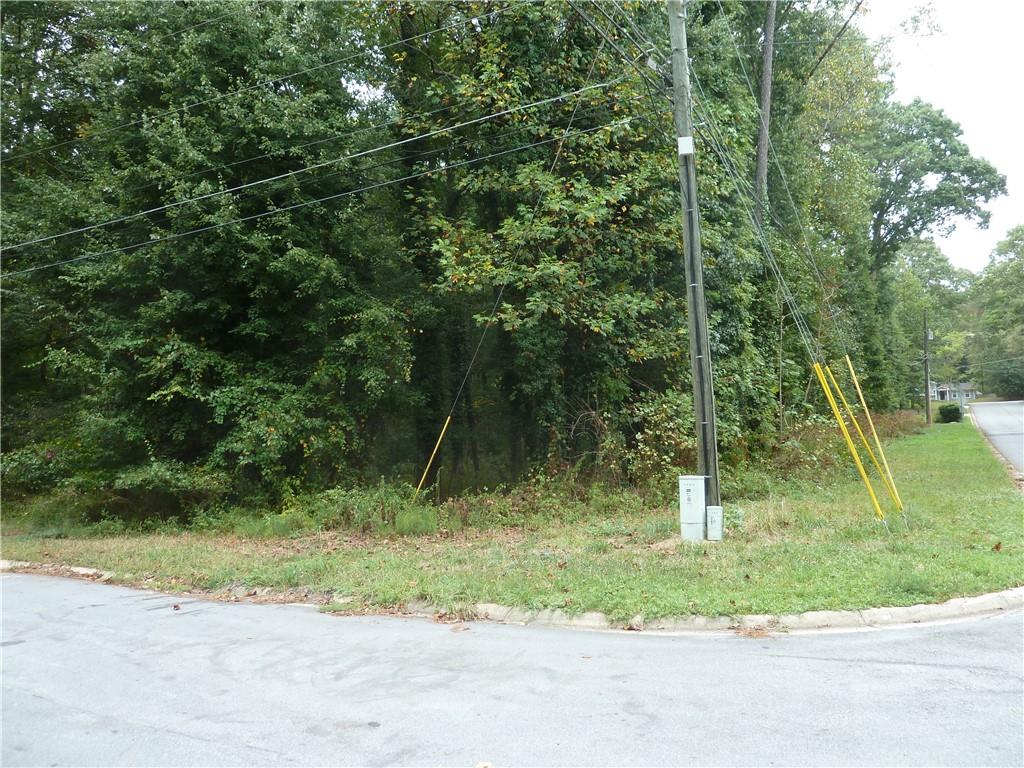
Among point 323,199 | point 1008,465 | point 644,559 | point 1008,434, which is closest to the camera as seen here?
point 644,559

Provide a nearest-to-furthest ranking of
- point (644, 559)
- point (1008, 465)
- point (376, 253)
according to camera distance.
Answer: point (644, 559)
point (376, 253)
point (1008, 465)

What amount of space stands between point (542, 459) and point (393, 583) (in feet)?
25.0

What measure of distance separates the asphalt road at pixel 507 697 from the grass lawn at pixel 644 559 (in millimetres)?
770

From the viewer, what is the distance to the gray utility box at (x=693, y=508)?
33.6ft

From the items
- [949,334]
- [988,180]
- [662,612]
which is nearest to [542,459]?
[662,612]

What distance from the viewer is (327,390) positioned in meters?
16.0

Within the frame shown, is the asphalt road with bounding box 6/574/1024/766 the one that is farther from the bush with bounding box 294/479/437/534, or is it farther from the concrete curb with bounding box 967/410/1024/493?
the concrete curb with bounding box 967/410/1024/493

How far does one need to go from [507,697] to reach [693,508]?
232 inches

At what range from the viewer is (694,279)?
1059 centimetres

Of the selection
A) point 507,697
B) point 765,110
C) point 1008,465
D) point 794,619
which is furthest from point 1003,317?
point 507,697

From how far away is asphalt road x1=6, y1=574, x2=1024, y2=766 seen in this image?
13.7ft

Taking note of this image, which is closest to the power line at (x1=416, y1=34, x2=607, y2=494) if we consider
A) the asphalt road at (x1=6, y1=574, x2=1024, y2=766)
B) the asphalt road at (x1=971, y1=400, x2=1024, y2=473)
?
the asphalt road at (x1=6, y1=574, x2=1024, y2=766)

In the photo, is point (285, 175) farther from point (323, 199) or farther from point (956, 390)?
point (956, 390)

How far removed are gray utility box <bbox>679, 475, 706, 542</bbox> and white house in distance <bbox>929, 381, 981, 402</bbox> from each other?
83056 millimetres
